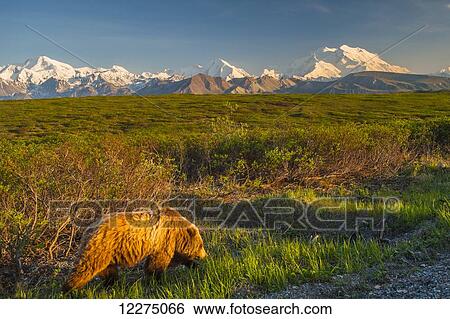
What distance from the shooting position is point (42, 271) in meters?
6.51

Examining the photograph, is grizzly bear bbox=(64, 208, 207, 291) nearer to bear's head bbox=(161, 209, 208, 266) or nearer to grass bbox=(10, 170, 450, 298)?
bear's head bbox=(161, 209, 208, 266)

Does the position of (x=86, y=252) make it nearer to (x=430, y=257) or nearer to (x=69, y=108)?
(x=430, y=257)

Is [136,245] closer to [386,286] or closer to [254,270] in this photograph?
[254,270]

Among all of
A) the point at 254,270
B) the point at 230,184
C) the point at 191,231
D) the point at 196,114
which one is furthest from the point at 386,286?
the point at 196,114

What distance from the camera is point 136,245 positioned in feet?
17.5

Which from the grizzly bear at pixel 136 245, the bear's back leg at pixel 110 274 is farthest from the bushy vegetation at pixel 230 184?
the grizzly bear at pixel 136 245

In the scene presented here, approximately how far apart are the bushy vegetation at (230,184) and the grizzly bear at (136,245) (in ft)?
0.82

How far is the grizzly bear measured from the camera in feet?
16.5

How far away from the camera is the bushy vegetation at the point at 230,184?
5844 millimetres

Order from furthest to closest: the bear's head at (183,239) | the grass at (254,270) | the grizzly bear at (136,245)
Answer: the bear's head at (183,239) → the grass at (254,270) → the grizzly bear at (136,245)

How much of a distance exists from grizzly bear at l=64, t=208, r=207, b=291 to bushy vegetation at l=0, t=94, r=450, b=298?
250 millimetres

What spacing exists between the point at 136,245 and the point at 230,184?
6.47 meters

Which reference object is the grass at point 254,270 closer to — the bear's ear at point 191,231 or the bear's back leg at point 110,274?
the bear's back leg at point 110,274
